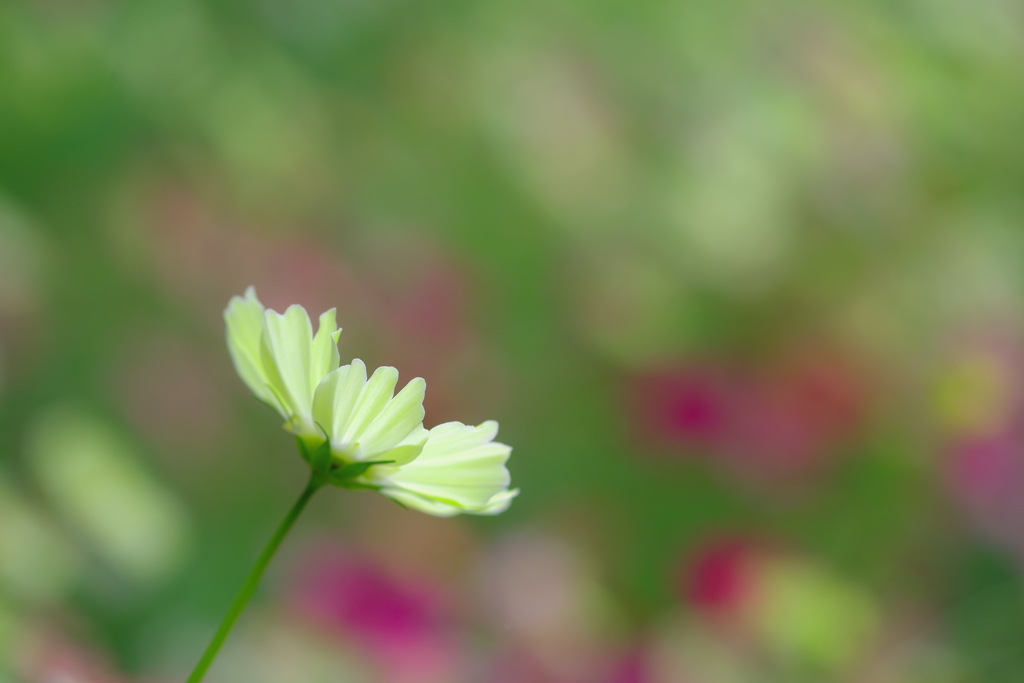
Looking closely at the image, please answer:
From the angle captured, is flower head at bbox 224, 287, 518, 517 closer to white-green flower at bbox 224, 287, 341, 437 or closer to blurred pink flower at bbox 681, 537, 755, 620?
white-green flower at bbox 224, 287, 341, 437

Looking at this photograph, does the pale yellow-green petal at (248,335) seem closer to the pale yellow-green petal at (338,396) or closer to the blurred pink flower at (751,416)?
the pale yellow-green petal at (338,396)

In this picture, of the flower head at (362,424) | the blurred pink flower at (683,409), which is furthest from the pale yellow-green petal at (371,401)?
the blurred pink flower at (683,409)

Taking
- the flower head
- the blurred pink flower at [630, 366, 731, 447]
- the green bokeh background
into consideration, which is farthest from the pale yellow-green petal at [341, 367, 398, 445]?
the blurred pink flower at [630, 366, 731, 447]

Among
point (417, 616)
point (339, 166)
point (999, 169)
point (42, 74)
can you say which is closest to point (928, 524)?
point (999, 169)

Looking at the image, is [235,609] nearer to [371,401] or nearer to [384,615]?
[371,401]

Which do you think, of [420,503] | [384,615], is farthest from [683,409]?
[420,503]

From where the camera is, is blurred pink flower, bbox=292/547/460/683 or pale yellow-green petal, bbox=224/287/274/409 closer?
pale yellow-green petal, bbox=224/287/274/409
